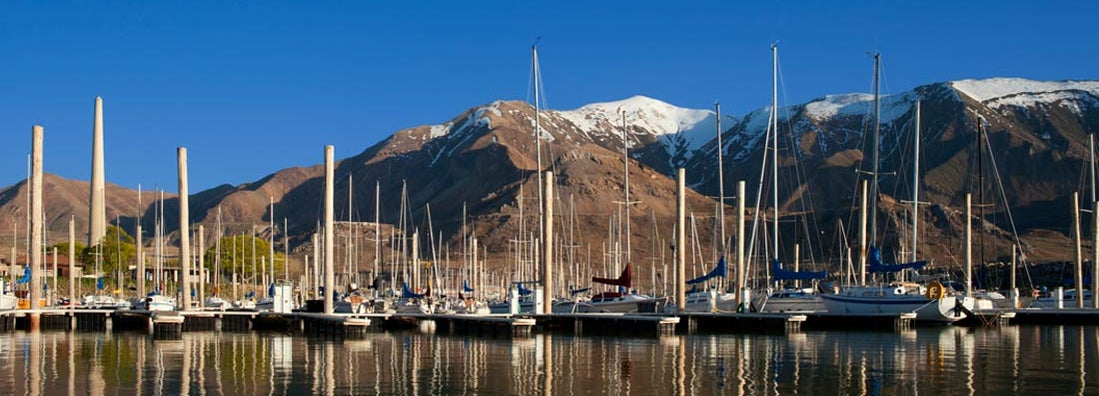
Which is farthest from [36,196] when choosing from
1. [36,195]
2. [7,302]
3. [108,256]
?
[108,256]

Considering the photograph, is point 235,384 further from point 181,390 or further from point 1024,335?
point 1024,335

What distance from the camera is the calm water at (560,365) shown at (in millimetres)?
28922

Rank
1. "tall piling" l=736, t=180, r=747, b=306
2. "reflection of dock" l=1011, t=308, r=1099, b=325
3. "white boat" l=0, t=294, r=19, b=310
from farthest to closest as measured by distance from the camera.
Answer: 1. "reflection of dock" l=1011, t=308, r=1099, b=325
2. "white boat" l=0, t=294, r=19, b=310
3. "tall piling" l=736, t=180, r=747, b=306

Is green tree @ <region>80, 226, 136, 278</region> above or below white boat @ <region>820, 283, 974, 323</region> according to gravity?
above

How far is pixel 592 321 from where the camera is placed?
173ft

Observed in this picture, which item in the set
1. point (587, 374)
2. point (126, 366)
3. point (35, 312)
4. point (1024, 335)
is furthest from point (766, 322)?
point (35, 312)

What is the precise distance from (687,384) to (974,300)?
110 feet

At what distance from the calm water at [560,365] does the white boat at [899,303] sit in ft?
19.8

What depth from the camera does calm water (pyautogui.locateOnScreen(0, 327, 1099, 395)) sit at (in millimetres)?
28922

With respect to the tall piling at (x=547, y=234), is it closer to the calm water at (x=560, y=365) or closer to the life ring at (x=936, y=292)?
the calm water at (x=560, y=365)

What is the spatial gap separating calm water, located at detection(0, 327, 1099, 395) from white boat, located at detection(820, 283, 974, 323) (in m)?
6.05

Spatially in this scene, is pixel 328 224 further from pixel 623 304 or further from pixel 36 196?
pixel 623 304

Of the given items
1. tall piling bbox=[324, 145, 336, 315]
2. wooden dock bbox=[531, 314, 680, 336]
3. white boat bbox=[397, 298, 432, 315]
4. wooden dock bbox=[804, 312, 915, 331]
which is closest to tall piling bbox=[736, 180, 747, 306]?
wooden dock bbox=[804, 312, 915, 331]

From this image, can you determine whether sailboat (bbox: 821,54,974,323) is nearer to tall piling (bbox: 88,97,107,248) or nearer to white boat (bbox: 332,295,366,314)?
white boat (bbox: 332,295,366,314)
